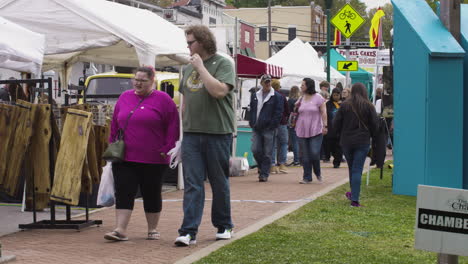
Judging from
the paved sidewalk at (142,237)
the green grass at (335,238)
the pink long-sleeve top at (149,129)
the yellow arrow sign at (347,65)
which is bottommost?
the paved sidewalk at (142,237)

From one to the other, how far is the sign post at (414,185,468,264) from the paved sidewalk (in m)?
3.12

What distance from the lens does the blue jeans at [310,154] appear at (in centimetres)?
1451

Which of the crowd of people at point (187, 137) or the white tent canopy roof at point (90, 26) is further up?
the white tent canopy roof at point (90, 26)

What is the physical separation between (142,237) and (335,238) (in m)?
1.93

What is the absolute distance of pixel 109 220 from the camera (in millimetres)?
9898

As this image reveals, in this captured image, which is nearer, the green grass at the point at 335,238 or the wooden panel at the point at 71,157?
the green grass at the point at 335,238

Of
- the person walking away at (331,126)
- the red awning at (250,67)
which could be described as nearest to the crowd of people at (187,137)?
the red awning at (250,67)

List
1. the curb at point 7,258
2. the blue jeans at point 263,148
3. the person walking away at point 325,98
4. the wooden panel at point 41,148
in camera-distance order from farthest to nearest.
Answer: the person walking away at point 325,98
the blue jeans at point 263,148
the wooden panel at point 41,148
the curb at point 7,258

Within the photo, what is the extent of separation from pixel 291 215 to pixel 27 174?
3055mm

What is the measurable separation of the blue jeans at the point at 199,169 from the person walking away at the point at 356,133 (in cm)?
344

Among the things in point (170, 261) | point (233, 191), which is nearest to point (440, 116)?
point (170, 261)

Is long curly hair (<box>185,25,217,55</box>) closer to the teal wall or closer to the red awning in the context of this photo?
the teal wall

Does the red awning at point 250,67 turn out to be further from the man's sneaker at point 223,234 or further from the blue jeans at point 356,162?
the man's sneaker at point 223,234

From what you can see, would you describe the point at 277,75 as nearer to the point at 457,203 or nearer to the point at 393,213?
the point at 393,213
